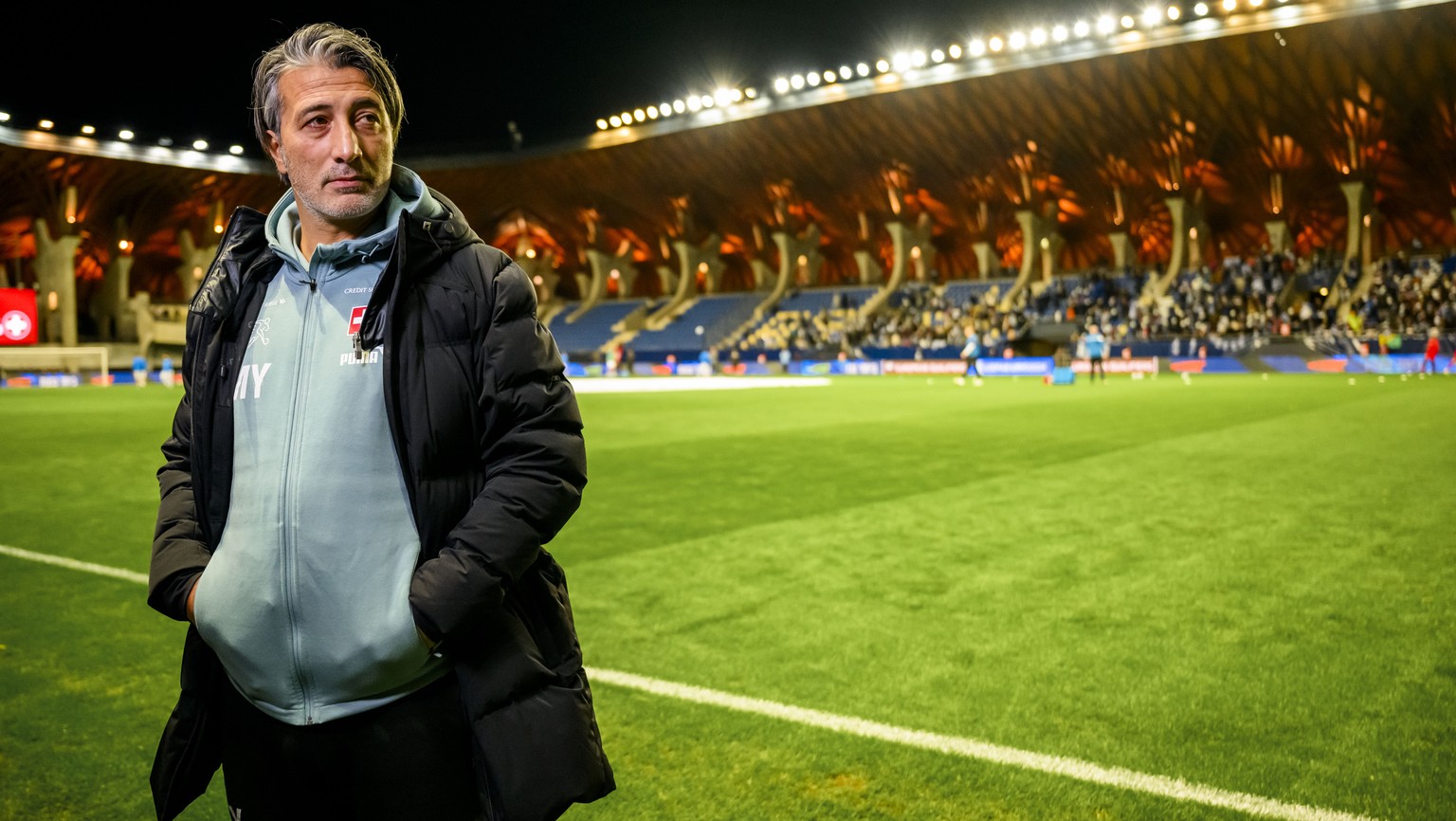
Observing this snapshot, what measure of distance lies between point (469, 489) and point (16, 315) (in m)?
66.8

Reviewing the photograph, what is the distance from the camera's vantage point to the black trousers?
7.04 feet

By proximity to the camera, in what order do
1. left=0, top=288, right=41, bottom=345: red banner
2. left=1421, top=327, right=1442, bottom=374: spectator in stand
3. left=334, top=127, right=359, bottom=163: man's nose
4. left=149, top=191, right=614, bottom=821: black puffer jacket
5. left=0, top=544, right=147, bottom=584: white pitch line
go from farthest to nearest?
left=0, top=288, right=41, bottom=345: red banner < left=1421, top=327, right=1442, bottom=374: spectator in stand < left=0, top=544, right=147, bottom=584: white pitch line < left=334, top=127, right=359, bottom=163: man's nose < left=149, top=191, right=614, bottom=821: black puffer jacket

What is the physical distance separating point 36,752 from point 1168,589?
6.03 m

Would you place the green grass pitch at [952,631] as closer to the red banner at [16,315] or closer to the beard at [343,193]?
the beard at [343,193]

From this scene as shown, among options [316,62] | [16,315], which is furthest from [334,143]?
[16,315]

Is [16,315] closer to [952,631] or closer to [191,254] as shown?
[191,254]

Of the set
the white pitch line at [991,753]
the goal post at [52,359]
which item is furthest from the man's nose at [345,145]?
the goal post at [52,359]

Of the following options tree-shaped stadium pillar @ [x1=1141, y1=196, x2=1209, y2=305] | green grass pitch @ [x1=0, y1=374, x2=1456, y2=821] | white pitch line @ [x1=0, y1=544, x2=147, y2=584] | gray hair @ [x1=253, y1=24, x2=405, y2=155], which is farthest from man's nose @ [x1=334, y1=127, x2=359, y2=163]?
tree-shaped stadium pillar @ [x1=1141, y1=196, x2=1209, y2=305]

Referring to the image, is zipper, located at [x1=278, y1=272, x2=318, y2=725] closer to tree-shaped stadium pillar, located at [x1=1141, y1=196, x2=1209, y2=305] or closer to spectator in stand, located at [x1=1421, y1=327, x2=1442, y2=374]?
spectator in stand, located at [x1=1421, y1=327, x2=1442, y2=374]

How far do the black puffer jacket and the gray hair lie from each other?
10.2 inches

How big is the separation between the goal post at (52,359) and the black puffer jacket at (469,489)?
6196 centimetres

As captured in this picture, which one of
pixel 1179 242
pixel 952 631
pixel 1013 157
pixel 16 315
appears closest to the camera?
pixel 952 631

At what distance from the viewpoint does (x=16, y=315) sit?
56812 mm

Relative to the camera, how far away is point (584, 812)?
3711 millimetres
